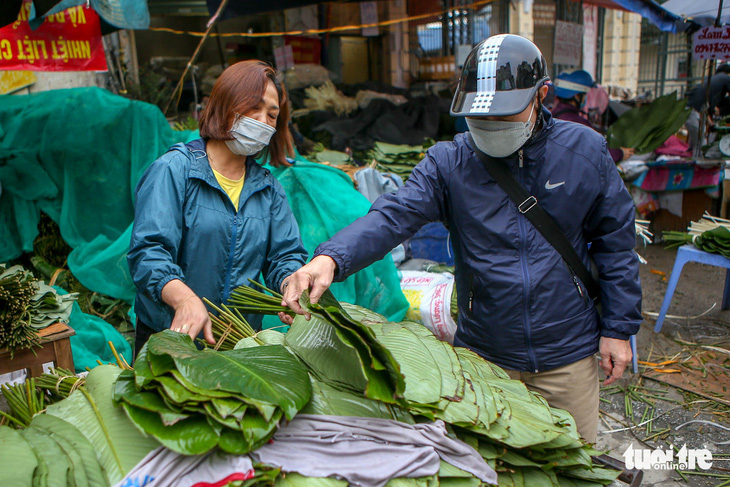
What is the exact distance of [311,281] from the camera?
5.04 feet

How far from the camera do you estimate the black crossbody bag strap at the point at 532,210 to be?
1.83m

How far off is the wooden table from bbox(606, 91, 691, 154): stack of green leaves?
6436 millimetres

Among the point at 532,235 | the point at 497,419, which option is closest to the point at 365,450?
the point at 497,419

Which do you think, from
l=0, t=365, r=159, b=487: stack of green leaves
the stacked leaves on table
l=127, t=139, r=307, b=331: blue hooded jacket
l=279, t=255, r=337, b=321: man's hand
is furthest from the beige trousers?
l=0, t=365, r=159, b=487: stack of green leaves

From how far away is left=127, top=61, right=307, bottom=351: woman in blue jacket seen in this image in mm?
1998

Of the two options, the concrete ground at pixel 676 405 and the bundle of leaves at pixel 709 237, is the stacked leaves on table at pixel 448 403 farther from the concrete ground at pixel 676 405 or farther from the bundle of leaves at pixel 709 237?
the bundle of leaves at pixel 709 237

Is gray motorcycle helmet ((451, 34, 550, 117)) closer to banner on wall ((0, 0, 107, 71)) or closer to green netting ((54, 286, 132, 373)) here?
green netting ((54, 286, 132, 373))

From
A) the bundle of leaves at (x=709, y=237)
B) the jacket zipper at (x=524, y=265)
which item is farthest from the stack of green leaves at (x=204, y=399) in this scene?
the bundle of leaves at (x=709, y=237)

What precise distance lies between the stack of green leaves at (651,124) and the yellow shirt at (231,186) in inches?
230

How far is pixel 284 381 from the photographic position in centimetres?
117

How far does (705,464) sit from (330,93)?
5.48 m

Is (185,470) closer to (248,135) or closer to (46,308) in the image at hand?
(248,135)

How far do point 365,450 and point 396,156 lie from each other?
4.74 m

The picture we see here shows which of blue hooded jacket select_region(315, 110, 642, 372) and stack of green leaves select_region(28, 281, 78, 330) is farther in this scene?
stack of green leaves select_region(28, 281, 78, 330)
